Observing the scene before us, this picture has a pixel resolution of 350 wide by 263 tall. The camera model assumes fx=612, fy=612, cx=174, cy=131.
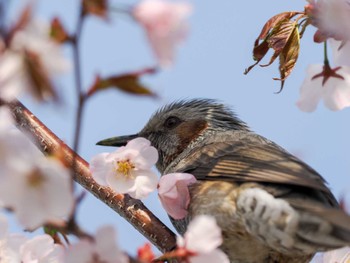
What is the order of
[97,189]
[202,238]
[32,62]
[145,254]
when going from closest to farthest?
[32,62]
[202,238]
[145,254]
[97,189]

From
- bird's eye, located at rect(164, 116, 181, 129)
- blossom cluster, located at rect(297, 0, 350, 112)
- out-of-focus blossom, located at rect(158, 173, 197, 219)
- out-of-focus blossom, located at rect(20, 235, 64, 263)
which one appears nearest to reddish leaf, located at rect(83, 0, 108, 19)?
blossom cluster, located at rect(297, 0, 350, 112)

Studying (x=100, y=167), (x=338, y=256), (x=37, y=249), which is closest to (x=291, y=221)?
(x=338, y=256)

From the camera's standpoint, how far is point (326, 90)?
2625 mm

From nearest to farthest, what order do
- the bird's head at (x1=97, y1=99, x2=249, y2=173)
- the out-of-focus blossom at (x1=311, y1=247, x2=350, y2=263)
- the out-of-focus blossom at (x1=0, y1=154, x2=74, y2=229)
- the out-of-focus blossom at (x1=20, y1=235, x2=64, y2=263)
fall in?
the out-of-focus blossom at (x1=0, y1=154, x2=74, y2=229)
the out-of-focus blossom at (x1=20, y1=235, x2=64, y2=263)
the out-of-focus blossom at (x1=311, y1=247, x2=350, y2=263)
the bird's head at (x1=97, y1=99, x2=249, y2=173)

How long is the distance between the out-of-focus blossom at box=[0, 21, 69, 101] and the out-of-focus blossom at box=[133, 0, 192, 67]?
10.1 inches

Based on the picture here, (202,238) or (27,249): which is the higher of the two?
(202,238)

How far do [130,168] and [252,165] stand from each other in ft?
3.09

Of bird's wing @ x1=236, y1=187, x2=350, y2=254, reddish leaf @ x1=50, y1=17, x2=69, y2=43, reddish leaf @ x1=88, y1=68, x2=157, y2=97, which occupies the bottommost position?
bird's wing @ x1=236, y1=187, x2=350, y2=254

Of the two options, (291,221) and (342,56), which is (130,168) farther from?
(342,56)

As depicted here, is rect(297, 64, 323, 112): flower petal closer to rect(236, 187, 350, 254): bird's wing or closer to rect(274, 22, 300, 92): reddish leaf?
rect(274, 22, 300, 92): reddish leaf

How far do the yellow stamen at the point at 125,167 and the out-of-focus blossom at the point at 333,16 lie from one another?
1098 millimetres

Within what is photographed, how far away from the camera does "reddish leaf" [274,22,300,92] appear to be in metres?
2.90

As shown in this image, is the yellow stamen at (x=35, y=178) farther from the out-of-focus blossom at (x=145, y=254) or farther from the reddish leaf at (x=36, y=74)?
the out-of-focus blossom at (x=145, y=254)

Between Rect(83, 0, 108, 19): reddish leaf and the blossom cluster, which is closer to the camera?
Rect(83, 0, 108, 19): reddish leaf
